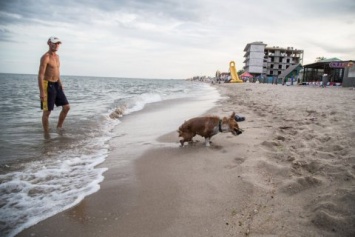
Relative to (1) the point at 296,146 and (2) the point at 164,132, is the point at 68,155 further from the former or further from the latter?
(1) the point at 296,146

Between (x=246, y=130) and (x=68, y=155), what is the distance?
372 cm

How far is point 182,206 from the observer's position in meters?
2.32

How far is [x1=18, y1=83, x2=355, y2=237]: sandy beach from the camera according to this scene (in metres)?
1.91

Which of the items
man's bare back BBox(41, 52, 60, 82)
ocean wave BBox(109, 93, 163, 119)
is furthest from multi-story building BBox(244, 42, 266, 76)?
man's bare back BBox(41, 52, 60, 82)

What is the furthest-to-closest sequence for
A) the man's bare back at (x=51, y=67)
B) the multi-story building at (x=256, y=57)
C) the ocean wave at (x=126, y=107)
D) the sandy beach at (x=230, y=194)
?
the multi-story building at (x=256, y=57) < the ocean wave at (x=126, y=107) < the man's bare back at (x=51, y=67) < the sandy beach at (x=230, y=194)

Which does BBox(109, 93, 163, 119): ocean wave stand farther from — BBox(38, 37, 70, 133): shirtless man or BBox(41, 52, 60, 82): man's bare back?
BBox(41, 52, 60, 82): man's bare back

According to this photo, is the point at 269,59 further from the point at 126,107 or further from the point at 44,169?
the point at 44,169

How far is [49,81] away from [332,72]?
36.5 metres

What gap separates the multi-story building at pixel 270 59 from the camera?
7469 cm

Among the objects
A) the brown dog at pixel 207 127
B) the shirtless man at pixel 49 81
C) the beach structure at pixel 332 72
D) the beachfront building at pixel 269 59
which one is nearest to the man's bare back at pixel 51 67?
the shirtless man at pixel 49 81

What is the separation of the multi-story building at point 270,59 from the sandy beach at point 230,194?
3027 inches

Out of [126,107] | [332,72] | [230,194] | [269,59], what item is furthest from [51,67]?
[269,59]

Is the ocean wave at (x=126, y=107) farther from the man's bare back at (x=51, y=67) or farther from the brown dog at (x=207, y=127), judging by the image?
the brown dog at (x=207, y=127)

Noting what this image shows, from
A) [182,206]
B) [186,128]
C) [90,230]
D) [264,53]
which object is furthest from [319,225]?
[264,53]
